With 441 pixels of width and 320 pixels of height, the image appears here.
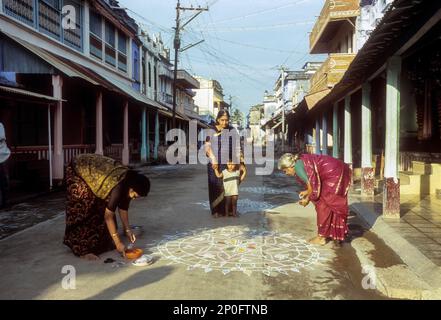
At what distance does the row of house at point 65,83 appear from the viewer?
11492 millimetres

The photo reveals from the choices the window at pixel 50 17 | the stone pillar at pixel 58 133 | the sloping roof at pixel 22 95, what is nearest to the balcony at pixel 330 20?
the window at pixel 50 17

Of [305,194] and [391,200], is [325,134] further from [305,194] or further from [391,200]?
[305,194]

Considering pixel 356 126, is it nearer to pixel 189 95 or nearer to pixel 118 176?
pixel 118 176

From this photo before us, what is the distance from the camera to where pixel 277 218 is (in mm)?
7832

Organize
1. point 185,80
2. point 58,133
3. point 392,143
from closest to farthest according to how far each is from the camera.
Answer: point 392,143
point 58,133
point 185,80

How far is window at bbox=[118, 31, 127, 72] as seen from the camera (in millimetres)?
23058

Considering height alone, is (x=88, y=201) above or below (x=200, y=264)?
above

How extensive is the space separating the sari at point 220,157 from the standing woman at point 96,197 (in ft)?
9.22

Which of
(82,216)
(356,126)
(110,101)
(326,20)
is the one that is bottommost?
(82,216)

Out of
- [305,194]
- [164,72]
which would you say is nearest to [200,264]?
[305,194]

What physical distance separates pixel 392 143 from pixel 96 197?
5.46 meters

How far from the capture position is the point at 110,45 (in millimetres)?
21328
